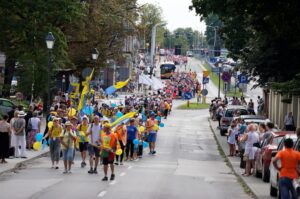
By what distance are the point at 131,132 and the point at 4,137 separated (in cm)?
540

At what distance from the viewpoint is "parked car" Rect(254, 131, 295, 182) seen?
872 inches

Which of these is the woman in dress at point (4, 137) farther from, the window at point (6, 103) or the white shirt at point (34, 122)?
the window at point (6, 103)

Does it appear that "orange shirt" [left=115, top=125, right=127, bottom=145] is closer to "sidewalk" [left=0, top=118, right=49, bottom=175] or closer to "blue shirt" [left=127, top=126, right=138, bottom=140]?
"blue shirt" [left=127, top=126, right=138, bottom=140]

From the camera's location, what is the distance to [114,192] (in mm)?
19391

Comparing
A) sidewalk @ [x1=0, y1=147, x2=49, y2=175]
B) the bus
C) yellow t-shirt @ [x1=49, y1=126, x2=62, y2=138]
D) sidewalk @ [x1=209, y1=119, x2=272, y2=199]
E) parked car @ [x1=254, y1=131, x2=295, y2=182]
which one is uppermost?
the bus

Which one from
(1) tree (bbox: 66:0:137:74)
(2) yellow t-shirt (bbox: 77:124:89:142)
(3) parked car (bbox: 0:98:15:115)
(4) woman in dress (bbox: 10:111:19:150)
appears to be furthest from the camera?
(1) tree (bbox: 66:0:137:74)

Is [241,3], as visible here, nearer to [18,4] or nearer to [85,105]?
[85,105]

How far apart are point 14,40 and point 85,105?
1449 cm

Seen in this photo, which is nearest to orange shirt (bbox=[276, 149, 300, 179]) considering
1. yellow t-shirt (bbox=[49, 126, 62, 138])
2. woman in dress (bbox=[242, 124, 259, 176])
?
woman in dress (bbox=[242, 124, 259, 176])

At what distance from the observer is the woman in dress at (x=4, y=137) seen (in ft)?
83.3

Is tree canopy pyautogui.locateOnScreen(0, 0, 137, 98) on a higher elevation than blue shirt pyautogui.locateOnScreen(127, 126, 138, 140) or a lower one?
higher

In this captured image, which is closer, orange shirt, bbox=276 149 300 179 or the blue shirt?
orange shirt, bbox=276 149 300 179

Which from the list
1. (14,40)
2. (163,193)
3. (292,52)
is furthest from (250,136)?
(14,40)

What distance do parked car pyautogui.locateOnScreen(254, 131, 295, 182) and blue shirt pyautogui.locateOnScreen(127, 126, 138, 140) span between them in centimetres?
604
